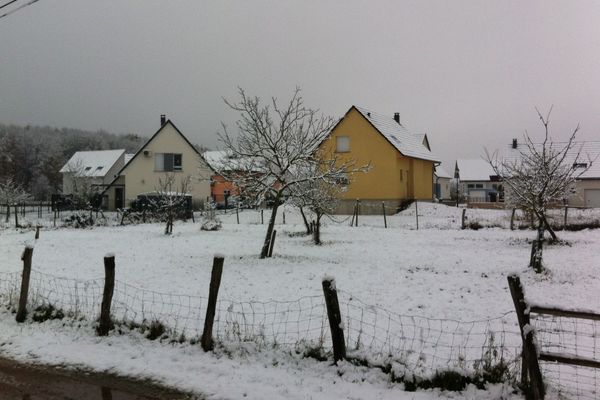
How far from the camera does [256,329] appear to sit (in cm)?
709

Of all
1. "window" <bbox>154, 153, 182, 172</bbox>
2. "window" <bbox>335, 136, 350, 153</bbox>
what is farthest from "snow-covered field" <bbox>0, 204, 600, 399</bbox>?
"window" <bbox>154, 153, 182, 172</bbox>

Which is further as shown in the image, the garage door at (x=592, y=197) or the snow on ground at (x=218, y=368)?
the garage door at (x=592, y=197)

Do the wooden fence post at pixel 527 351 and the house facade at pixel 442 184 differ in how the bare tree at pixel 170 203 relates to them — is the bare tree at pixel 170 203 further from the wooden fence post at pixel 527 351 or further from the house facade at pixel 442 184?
the house facade at pixel 442 184

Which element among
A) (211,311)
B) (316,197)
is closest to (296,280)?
(211,311)

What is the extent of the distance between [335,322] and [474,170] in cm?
5763

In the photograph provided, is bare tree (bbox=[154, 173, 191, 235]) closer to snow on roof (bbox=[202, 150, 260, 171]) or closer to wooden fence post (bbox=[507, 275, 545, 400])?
snow on roof (bbox=[202, 150, 260, 171])

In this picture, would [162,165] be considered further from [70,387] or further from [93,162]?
[70,387]

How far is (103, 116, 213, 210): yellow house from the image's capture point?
42250 millimetres

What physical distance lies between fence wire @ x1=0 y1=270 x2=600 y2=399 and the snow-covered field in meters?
0.18

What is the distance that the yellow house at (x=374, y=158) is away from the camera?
107ft

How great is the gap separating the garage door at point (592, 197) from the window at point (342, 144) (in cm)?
2129

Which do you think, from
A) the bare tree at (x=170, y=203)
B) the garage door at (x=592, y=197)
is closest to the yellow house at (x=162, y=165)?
the bare tree at (x=170, y=203)

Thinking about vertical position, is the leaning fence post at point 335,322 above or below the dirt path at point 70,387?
above

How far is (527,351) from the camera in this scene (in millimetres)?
4832
